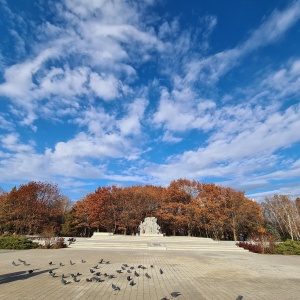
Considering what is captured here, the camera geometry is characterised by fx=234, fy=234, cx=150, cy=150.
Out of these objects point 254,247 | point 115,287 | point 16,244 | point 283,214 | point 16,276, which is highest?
point 283,214

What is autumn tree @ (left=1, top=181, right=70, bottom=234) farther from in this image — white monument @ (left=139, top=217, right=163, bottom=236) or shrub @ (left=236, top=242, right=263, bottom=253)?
shrub @ (left=236, top=242, right=263, bottom=253)

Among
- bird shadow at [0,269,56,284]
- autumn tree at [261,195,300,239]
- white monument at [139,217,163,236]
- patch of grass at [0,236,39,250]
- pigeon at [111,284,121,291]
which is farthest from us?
autumn tree at [261,195,300,239]

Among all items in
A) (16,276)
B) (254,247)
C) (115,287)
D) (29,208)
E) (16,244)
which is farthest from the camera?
(29,208)

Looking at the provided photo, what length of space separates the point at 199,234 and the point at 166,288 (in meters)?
44.6

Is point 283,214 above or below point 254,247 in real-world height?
above

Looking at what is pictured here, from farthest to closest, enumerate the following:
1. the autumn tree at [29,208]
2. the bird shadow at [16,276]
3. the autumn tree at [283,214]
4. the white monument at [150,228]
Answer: the autumn tree at [283,214]
the autumn tree at [29,208]
the white monument at [150,228]
the bird shadow at [16,276]

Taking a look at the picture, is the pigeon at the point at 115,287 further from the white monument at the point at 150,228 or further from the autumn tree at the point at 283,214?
the autumn tree at the point at 283,214

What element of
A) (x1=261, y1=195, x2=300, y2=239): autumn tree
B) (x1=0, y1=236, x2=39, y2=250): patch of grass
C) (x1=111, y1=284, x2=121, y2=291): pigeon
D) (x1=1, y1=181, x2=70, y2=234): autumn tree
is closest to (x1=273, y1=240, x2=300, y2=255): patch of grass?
(x1=111, y1=284, x2=121, y2=291): pigeon

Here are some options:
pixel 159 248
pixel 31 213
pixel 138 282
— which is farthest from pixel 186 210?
pixel 138 282

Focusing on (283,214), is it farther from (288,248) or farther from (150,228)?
(288,248)

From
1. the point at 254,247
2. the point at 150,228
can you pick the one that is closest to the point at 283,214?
the point at 150,228

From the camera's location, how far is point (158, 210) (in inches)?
1667

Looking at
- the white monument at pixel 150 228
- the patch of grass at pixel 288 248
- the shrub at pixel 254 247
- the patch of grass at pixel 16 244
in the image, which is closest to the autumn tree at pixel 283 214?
the white monument at pixel 150 228

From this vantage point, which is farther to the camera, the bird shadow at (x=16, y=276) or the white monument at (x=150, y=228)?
the white monument at (x=150, y=228)
